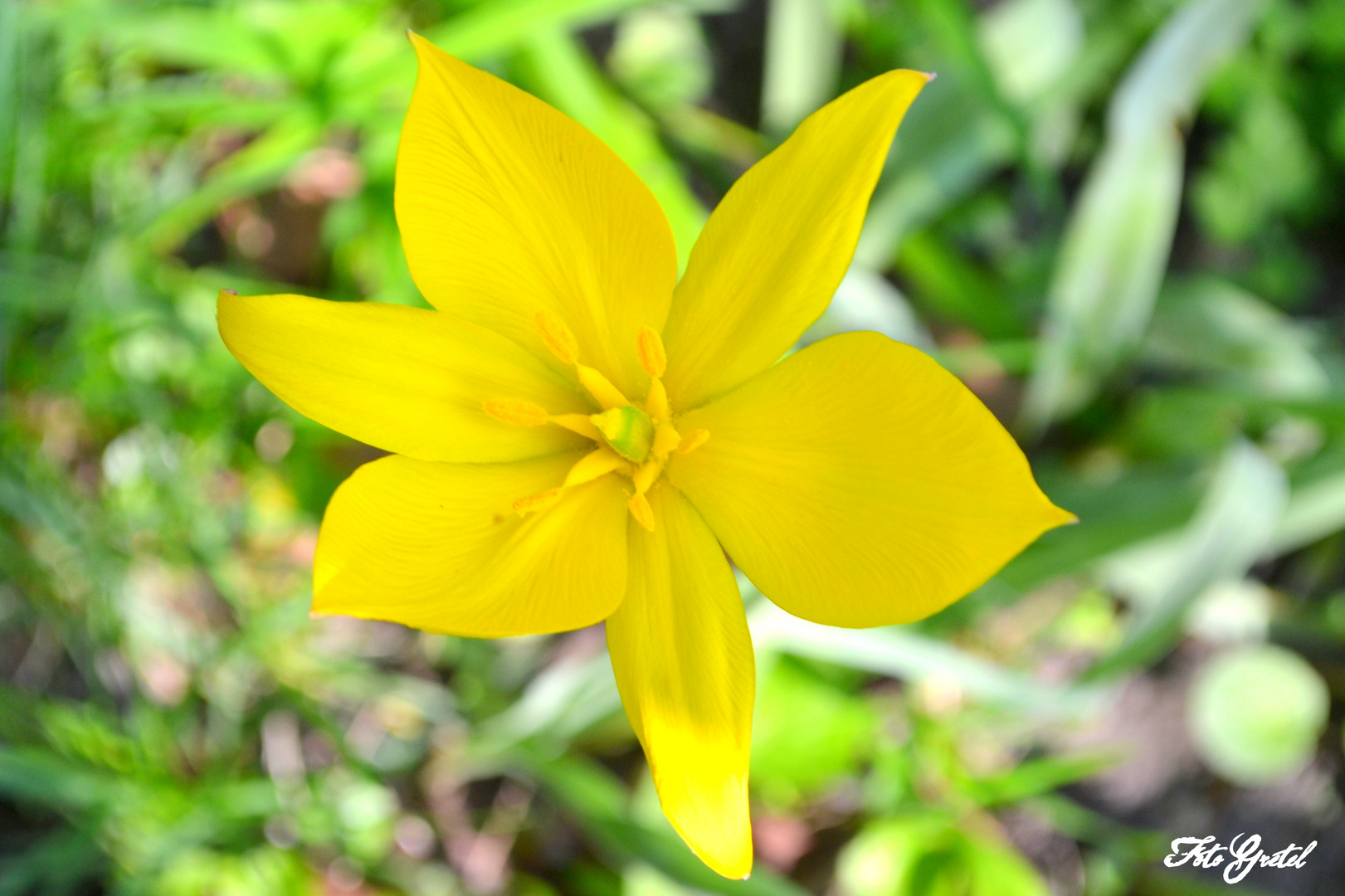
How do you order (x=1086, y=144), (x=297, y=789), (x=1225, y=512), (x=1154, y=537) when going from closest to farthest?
(x=1225, y=512)
(x=1154, y=537)
(x=297, y=789)
(x=1086, y=144)

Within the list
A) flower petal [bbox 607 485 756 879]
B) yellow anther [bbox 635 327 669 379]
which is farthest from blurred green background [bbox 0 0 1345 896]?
yellow anther [bbox 635 327 669 379]

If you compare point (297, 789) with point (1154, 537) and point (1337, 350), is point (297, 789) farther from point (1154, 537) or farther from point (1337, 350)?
point (1337, 350)

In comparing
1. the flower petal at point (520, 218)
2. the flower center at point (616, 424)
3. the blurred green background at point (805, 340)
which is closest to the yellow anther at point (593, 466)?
the flower center at point (616, 424)

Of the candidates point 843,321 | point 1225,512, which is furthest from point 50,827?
point 1225,512
